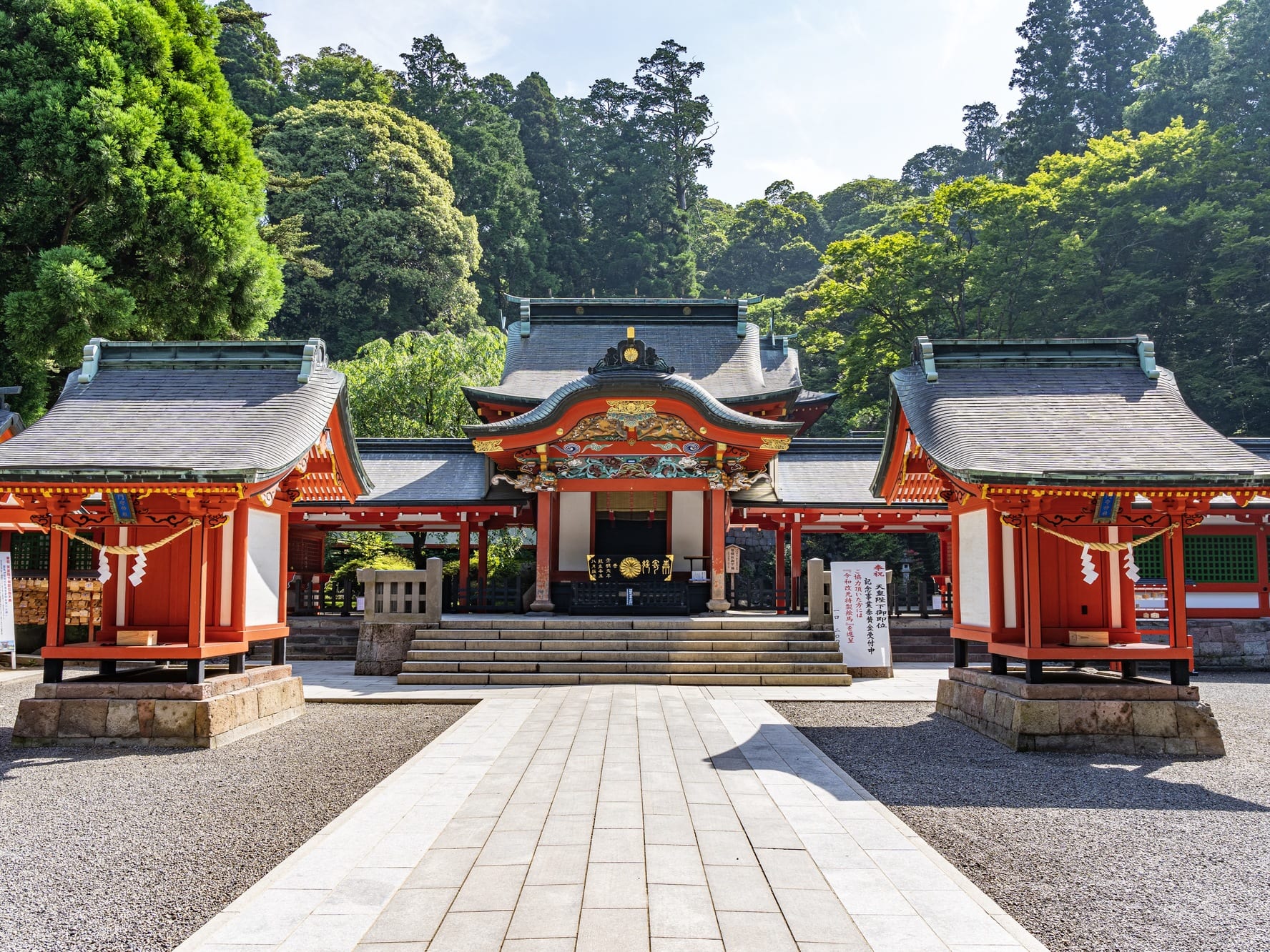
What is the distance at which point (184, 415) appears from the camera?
9875mm

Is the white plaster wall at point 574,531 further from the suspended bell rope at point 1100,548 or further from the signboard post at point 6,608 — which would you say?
the suspended bell rope at point 1100,548

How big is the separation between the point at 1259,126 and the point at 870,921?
42337mm

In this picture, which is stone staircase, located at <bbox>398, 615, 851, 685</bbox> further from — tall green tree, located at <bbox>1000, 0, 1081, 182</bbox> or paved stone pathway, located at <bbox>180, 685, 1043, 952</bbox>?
tall green tree, located at <bbox>1000, 0, 1081, 182</bbox>

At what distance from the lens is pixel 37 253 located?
1767 cm

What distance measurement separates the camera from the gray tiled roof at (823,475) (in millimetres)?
18766

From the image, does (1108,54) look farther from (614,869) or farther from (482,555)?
(614,869)

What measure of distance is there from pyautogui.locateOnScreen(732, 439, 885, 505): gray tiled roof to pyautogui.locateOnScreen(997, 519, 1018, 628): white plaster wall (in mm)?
8125

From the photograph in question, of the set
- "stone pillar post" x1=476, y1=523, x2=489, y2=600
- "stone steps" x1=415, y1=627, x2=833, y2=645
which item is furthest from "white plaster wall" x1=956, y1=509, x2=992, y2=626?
"stone pillar post" x1=476, y1=523, x2=489, y2=600

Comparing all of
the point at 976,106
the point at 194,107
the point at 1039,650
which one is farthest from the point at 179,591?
the point at 976,106

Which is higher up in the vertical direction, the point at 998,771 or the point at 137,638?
the point at 137,638

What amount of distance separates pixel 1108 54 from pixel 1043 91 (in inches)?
169

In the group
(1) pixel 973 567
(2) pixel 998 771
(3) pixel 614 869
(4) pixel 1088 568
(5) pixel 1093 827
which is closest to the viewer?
(3) pixel 614 869

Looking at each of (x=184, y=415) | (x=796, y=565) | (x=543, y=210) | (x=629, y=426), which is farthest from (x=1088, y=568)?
(x=543, y=210)

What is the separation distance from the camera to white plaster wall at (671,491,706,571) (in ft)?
63.4
